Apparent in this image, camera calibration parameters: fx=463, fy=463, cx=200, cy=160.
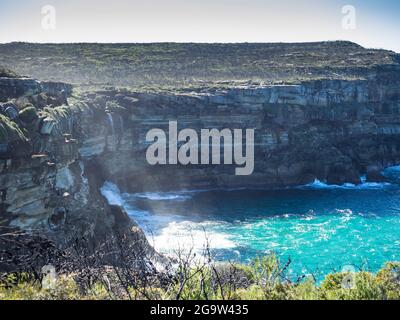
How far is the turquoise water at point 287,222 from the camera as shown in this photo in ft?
121

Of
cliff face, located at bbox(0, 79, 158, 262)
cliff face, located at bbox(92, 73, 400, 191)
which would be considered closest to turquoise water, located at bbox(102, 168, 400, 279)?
cliff face, located at bbox(92, 73, 400, 191)

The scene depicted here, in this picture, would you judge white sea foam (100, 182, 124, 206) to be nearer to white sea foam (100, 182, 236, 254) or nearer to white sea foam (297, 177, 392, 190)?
white sea foam (100, 182, 236, 254)

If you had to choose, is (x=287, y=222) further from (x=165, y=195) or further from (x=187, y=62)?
(x=187, y=62)

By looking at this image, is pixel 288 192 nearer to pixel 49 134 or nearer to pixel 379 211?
pixel 379 211

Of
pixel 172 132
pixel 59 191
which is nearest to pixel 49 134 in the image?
pixel 59 191

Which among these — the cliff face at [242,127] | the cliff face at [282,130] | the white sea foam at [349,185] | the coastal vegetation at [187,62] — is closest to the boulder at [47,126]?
the cliff face at [242,127]

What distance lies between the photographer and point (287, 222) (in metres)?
46.3

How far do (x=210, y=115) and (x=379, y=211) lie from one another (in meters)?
23.1

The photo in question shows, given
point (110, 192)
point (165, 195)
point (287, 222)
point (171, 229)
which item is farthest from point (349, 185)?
point (110, 192)

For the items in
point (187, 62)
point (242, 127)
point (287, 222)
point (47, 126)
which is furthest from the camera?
point (187, 62)

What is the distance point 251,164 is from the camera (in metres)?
60.2

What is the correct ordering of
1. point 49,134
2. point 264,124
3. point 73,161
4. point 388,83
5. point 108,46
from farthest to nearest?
point 108,46 → point 388,83 → point 264,124 → point 73,161 → point 49,134

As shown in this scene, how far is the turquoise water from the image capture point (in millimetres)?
37031

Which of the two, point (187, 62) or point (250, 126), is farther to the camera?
point (187, 62)
